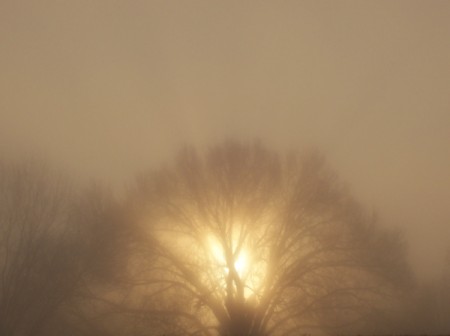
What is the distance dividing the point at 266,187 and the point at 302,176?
1.96 meters

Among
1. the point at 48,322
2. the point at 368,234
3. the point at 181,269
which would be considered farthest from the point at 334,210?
the point at 48,322

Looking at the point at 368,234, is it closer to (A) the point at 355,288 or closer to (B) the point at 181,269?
(A) the point at 355,288

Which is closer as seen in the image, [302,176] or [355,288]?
[355,288]

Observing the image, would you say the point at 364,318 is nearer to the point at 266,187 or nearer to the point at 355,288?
the point at 355,288

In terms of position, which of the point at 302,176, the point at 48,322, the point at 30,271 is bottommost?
the point at 48,322

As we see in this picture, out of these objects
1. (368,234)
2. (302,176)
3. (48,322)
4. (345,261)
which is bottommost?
(48,322)

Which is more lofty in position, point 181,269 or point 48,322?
point 181,269

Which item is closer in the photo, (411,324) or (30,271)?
(411,324)

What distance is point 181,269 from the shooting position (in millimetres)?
27562

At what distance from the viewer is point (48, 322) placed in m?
28.5

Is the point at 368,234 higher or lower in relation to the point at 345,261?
higher

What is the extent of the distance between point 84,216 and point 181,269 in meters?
6.27

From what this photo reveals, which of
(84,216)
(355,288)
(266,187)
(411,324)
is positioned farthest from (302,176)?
(84,216)

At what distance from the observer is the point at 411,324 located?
27.0 m
